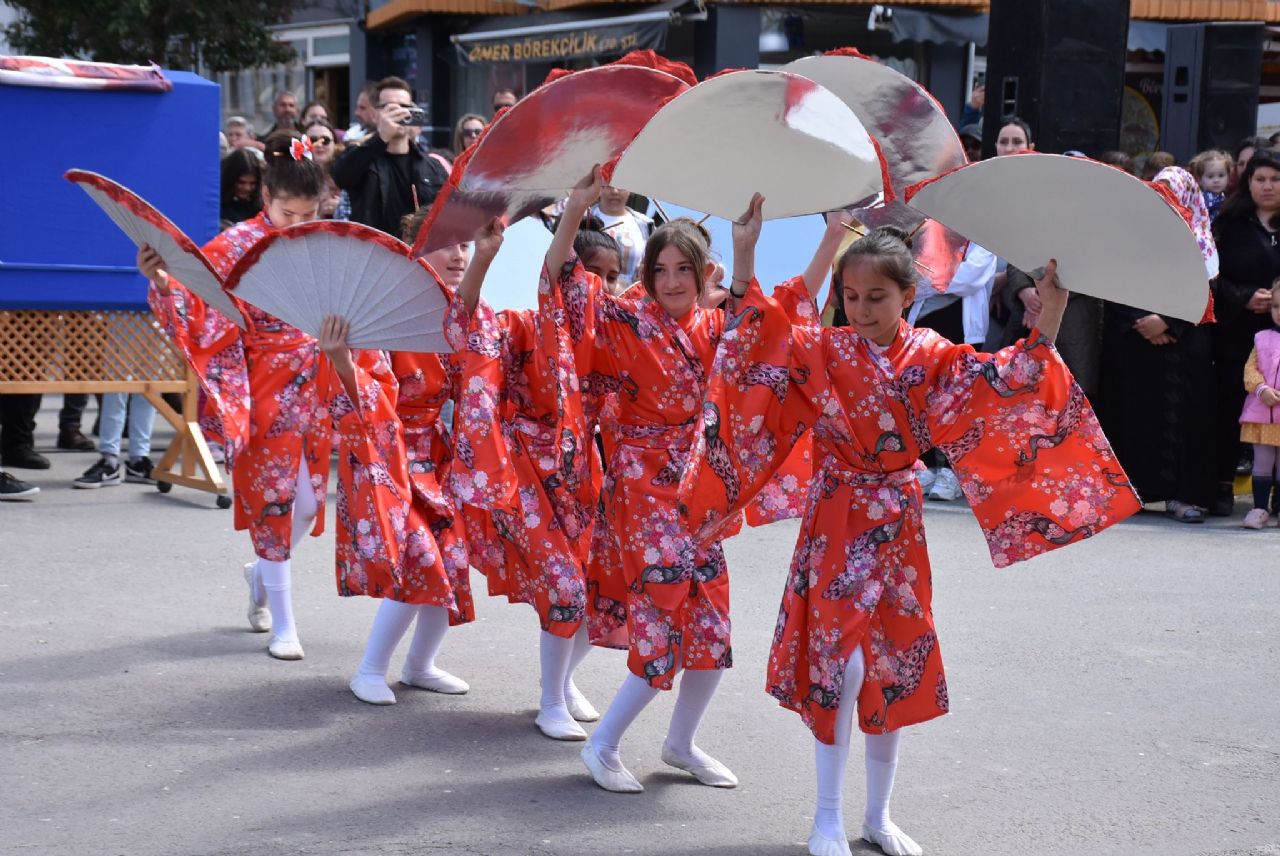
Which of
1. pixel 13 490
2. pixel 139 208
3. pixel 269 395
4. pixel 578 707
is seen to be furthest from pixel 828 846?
pixel 13 490

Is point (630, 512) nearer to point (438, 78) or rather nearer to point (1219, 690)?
point (1219, 690)

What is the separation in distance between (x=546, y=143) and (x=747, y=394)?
2.70 ft

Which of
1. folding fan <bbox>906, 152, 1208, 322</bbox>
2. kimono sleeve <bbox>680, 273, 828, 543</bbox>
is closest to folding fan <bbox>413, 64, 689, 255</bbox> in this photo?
kimono sleeve <bbox>680, 273, 828, 543</bbox>

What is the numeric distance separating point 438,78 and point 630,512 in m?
18.0

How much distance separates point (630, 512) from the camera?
4.33 metres

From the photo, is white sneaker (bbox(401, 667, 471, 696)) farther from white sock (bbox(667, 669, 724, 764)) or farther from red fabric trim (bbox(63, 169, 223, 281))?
red fabric trim (bbox(63, 169, 223, 281))

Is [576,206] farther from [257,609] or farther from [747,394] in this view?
[257,609]

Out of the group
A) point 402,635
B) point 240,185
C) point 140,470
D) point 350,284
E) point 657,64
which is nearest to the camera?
point 657,64

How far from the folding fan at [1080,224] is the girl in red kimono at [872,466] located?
19 cm

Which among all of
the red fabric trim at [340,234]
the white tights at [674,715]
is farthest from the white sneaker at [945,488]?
the red fabric trim at [340,234]

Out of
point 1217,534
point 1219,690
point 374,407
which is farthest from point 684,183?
point 1217,534

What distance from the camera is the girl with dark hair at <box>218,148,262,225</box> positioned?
29.5ft

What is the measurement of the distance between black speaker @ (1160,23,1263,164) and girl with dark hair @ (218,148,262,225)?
631cm

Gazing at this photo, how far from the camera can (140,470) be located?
341 inches
